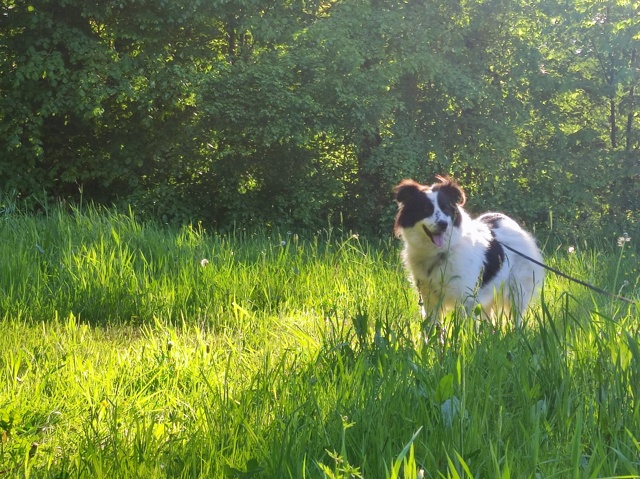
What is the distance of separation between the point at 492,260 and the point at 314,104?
25.9 feet

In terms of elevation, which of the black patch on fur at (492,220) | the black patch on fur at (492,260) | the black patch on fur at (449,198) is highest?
the black patch on fur at (449,198)

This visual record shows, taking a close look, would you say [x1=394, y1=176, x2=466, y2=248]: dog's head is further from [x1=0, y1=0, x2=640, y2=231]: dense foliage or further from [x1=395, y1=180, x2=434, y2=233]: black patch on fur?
[x1=0, y1=0, x2=640, y2=231]: dense foliage

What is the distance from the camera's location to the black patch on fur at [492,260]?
6309 millimetres

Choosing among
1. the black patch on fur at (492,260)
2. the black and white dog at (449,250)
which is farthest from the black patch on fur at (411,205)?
the black patch on fur at (492,260)

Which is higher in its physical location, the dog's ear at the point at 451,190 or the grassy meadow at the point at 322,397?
the dog's ear at the point at 451,190

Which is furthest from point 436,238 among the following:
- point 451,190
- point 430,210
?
point 451,190

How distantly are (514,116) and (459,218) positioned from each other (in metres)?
9.58

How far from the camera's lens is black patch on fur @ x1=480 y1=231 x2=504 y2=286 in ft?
20.7

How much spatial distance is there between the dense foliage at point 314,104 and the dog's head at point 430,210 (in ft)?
23.8

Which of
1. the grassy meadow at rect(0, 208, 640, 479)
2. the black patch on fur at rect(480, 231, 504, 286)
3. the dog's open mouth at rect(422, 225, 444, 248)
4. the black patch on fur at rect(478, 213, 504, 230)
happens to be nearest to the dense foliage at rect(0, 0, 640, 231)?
the black patch on fur at rect(478, 213, 504, 230)

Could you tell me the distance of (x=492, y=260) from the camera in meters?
6.43

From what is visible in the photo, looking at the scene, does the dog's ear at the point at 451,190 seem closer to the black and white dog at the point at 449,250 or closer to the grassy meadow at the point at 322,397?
the black and white dog at the point at 449,250

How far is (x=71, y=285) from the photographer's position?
583 cm

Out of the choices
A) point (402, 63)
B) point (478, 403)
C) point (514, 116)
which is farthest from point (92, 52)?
point (478, 403)
